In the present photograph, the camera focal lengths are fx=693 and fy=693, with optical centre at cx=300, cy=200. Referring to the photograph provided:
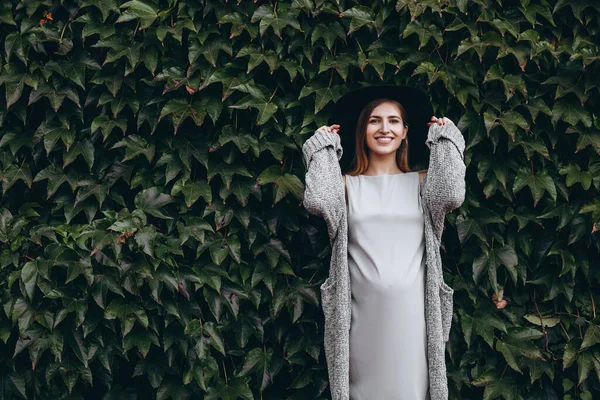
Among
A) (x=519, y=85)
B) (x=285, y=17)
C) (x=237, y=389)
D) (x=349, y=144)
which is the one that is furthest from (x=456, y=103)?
(x=237, y=389)

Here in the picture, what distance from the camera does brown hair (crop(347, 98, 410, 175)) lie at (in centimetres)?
298

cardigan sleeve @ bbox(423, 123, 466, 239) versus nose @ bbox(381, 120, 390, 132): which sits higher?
nose @ bbox(381, 120, 390, 132)

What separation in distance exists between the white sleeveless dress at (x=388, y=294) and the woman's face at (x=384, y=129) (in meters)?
0.18

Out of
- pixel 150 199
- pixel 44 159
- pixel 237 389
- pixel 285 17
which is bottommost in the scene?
pixel 237 389

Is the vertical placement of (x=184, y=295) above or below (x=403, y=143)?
below

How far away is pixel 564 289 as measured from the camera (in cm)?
320

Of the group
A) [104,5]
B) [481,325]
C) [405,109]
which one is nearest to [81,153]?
[104,5]

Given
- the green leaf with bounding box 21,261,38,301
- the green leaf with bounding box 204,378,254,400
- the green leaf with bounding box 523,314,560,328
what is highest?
the green leaf with bounding box 21,261,38,301

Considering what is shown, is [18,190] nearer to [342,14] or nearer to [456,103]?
[342,14]

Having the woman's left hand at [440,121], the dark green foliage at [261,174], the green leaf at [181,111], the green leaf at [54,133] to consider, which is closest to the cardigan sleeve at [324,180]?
the dark green foliage at [261,174]

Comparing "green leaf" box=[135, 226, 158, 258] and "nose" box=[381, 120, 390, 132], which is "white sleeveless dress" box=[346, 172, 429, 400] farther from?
"green leaf" box=[135, 226, 158, 258]

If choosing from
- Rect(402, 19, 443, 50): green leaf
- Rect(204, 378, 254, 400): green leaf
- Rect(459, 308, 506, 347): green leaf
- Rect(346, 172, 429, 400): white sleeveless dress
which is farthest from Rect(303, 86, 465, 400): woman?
Rect(204, 378, 254, 400): green leaf

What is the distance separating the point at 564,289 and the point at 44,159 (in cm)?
250

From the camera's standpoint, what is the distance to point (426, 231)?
9.34ft
